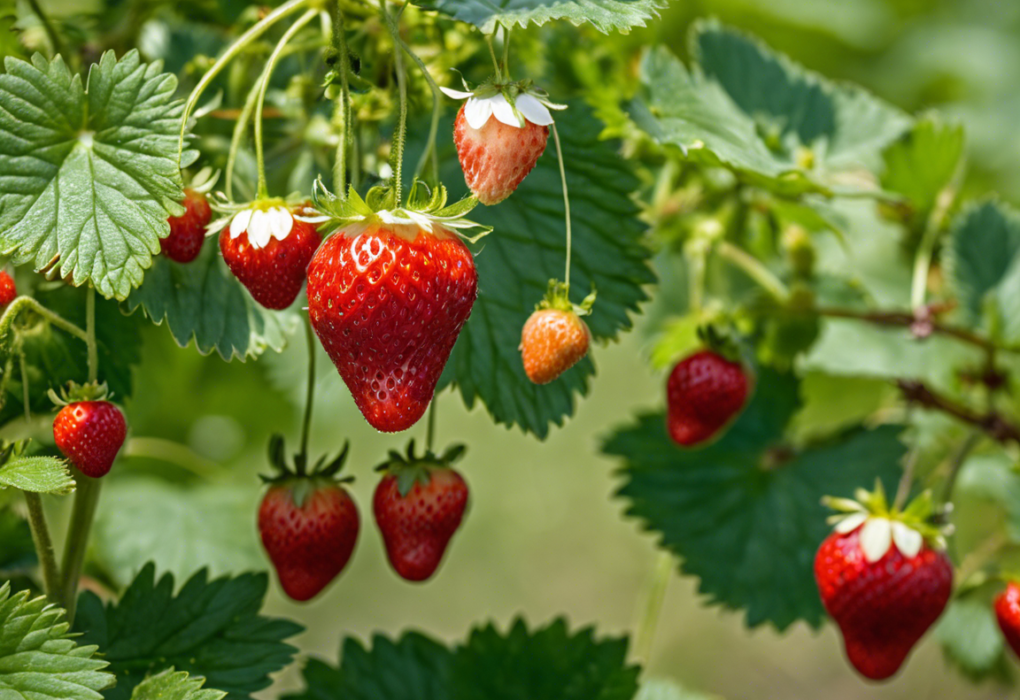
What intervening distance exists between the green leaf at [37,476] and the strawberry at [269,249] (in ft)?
0.60

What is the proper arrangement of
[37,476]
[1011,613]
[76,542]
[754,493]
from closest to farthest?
[37,476] < [76,542] < [1011,613] < [754,493]

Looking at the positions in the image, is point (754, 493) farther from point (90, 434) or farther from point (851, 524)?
point (90, 434)

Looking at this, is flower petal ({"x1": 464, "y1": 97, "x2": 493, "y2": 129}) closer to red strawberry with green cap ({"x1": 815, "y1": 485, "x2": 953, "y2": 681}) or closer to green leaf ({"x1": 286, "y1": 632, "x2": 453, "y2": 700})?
red strawberry with green cap ({"x1": 815, "y1": 485, "x2": 953, "y2": 681})

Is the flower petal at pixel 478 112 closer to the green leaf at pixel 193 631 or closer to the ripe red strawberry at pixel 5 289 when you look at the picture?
the ripe red strawberry at pixel 5 289

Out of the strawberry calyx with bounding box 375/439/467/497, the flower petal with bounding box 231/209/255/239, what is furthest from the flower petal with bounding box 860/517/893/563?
the flower petal with bounding box 231/209/255/239

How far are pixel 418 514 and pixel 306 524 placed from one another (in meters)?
0.10

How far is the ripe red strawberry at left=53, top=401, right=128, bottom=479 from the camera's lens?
2.21 ft

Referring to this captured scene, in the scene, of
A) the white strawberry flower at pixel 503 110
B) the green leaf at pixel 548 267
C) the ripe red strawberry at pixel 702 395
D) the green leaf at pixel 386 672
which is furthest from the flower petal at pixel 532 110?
the green leaf at pixel 386 672

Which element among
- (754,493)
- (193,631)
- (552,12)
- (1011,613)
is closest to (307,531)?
(193,631)

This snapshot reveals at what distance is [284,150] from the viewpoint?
94 cm

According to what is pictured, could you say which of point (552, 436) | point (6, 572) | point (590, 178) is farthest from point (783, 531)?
point (552, 436)

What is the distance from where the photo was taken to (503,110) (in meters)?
0.63

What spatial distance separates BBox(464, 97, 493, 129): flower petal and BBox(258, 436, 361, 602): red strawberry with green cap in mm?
318

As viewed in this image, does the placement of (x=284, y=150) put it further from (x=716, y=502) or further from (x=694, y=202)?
(x=716, y=502)
